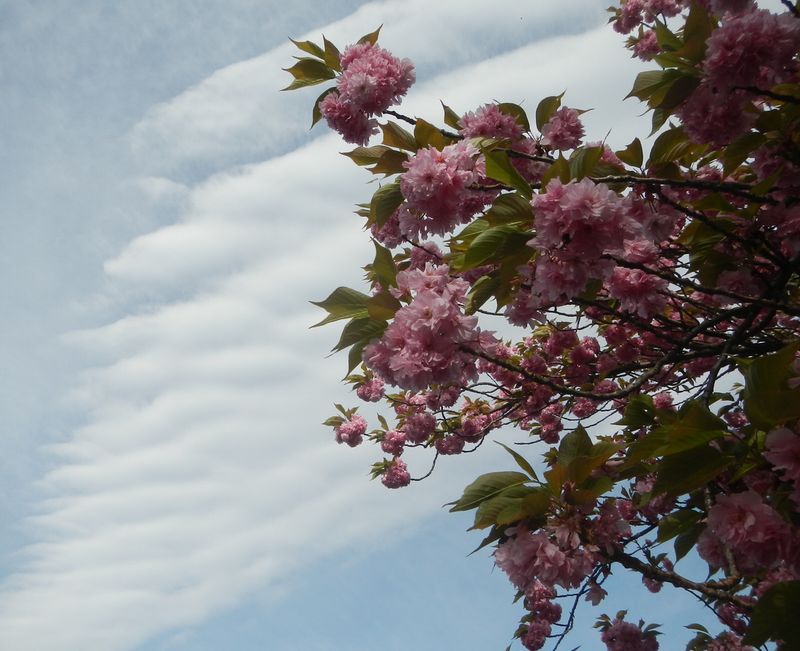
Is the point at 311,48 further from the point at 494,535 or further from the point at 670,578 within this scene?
the point at 670,578

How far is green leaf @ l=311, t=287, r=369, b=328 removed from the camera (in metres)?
2.30

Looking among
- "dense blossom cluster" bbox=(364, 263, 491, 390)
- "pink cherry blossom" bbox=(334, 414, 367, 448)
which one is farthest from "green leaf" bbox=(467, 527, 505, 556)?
"pink cherry blossom" bbox=(334, 414, 367, 448)

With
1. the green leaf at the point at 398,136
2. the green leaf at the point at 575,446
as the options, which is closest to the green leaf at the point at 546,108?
the green leaf at the point at 398,136

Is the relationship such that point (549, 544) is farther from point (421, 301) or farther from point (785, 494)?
point (421, 301)

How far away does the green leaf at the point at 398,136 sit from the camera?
8.61ft

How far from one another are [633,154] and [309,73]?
1752 millimetres

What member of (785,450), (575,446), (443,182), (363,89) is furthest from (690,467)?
(363,89)

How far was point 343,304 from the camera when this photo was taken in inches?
91.7

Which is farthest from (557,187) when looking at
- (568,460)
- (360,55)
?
(360,55)

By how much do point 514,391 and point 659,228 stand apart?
305 cm

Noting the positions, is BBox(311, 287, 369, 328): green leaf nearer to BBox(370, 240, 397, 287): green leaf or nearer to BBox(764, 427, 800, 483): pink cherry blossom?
BBox(370, 240, 397, 287): green leaf

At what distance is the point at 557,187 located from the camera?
6.12 ft

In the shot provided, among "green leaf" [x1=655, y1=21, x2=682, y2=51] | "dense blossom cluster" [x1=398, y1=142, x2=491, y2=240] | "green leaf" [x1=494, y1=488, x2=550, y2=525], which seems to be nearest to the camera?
"green leaf" [x1=494, y1=488, x2=550, y2=525]

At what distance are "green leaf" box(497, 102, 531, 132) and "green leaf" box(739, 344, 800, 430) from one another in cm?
194
